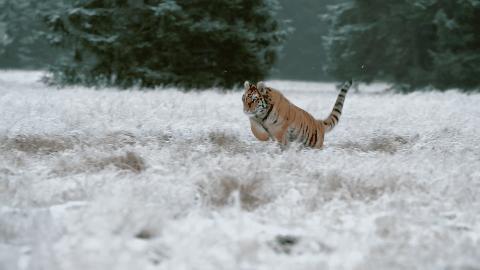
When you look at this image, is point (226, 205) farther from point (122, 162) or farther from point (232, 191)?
point (122, 162)

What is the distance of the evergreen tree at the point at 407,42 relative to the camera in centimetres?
→ 2430

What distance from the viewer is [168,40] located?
736 inches

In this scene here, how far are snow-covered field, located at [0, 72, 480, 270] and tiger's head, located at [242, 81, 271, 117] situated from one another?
1.28ft

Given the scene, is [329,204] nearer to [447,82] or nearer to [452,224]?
[452,224]

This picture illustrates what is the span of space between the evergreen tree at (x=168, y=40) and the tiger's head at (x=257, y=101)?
1274cm

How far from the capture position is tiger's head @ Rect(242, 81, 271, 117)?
598 centimetres

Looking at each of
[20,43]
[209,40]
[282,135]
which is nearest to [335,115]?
[282,135]

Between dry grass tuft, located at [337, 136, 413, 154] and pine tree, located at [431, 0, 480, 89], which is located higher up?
pine tree, located at [431, 0, 480, 89]

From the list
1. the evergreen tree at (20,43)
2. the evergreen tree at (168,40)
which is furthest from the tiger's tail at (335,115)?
the evergreen tree at (20,43)

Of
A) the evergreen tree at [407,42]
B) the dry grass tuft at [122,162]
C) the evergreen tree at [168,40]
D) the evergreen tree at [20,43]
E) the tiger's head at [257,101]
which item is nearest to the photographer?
the dry grass tuft at [122,162]

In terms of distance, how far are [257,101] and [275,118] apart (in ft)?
0.91

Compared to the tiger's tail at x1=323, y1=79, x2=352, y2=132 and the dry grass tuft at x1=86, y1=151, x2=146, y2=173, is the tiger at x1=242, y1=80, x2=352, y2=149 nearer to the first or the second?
the tiger's tail at x1=323, y1=79, x2=352, y2=132

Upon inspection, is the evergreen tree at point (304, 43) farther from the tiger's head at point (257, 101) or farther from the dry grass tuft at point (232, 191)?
the dry grass tuft at point (232, 191)

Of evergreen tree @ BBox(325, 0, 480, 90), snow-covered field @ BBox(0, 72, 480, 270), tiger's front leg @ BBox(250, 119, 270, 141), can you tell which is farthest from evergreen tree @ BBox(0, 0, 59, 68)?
snow-covered field @ BBox(0, 72, 480, 270)
